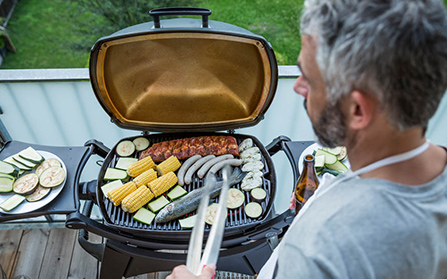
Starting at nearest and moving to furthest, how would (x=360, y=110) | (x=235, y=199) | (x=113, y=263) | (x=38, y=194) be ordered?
(x=360, y=110) < (x=38, y=194) < (x=235, y=199) < (x=113, y=263)

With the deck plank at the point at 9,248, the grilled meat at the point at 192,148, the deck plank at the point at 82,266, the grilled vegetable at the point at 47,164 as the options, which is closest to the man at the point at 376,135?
the grilled meat at the point at 192,148

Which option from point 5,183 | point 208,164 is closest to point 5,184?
point 5,183

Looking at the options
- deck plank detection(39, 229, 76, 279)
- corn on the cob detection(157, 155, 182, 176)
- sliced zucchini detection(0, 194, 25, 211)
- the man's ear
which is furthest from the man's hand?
deck plank detection(39, 229, 76, 279)

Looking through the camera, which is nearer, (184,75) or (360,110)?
(360,110)

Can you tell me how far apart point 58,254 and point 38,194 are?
103 cm

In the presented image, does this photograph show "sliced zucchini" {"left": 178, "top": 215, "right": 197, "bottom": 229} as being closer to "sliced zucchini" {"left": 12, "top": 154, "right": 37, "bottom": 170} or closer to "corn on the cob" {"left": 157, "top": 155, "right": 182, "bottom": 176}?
"corn on the cob" {"left": 157, "top": 155, "right": 182, "bottom": 176}

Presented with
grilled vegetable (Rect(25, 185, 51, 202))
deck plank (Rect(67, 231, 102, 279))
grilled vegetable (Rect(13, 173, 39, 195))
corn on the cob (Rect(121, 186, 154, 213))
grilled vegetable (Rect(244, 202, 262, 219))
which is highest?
grilled vegetable (Rect(13, 173, 39, 195))

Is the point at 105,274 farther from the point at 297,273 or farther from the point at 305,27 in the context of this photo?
the point at 305,27

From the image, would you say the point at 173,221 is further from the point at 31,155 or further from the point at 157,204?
the point at 31,155

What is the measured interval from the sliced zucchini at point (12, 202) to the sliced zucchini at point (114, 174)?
0.46m

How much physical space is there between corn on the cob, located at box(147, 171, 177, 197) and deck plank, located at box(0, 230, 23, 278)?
146 cm

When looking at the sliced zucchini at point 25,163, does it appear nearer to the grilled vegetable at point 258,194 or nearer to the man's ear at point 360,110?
the grilled vegetable at point 258,194

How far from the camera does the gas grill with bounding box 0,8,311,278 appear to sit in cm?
188

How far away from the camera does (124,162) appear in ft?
7.22
